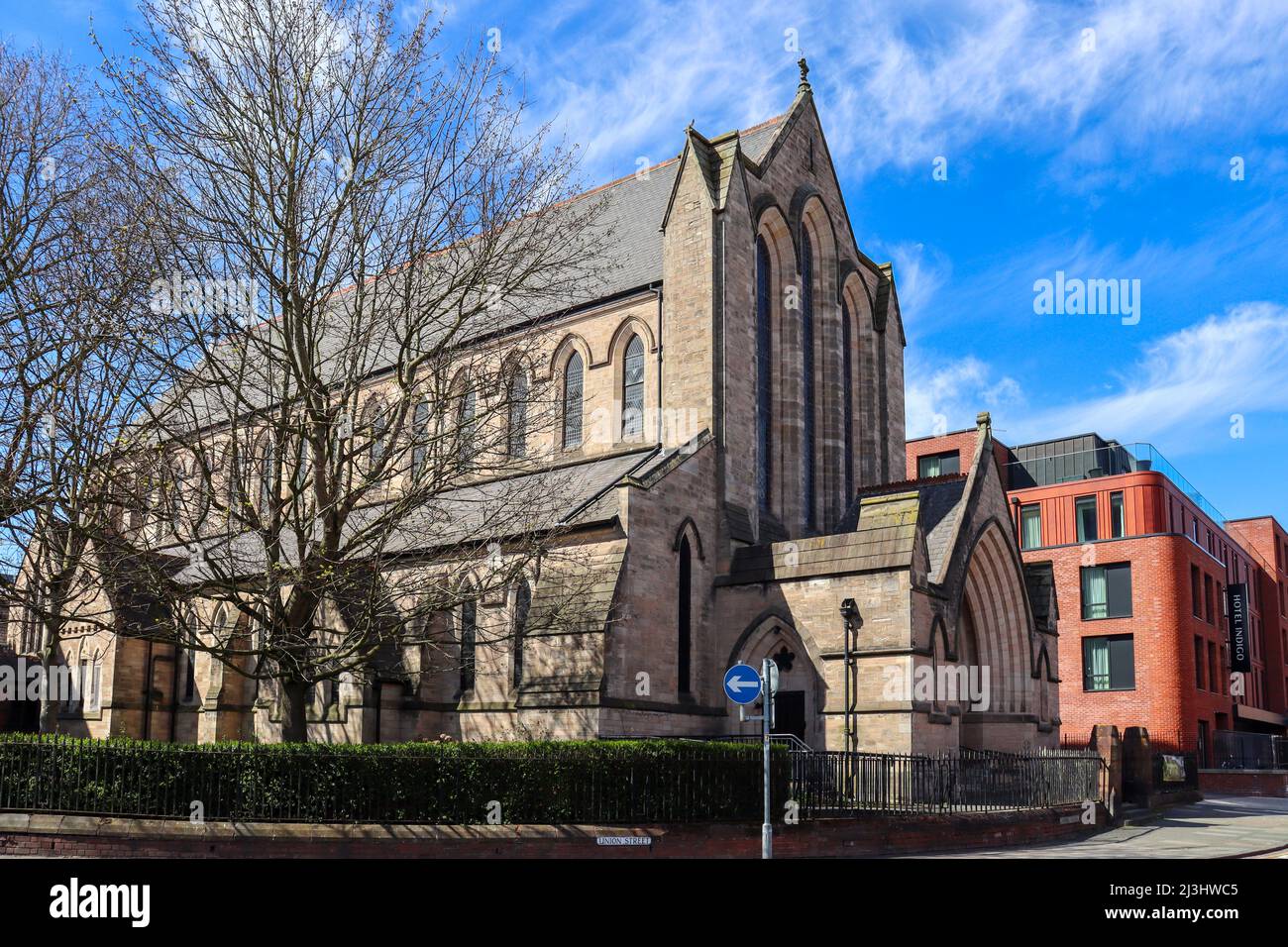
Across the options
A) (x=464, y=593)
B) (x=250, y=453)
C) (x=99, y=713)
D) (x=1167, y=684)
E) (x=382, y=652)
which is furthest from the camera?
(x=1167, y=684)

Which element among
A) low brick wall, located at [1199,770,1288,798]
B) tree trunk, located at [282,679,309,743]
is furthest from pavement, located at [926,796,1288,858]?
tree trunk, located at [282,679,309,743]

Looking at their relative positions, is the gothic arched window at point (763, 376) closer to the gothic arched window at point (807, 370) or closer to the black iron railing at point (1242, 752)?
the gothic arched window at point (807, 370)

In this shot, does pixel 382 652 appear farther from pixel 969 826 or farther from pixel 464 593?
pixel 969 826

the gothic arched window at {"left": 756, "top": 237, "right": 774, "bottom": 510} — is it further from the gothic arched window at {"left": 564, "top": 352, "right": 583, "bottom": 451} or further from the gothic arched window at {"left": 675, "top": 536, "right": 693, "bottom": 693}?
the gothic arched window at {"left": 564, "top": 352, "right": 583, "bottom": 451}

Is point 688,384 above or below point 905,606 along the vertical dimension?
above

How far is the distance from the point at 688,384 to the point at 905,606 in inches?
A: 289

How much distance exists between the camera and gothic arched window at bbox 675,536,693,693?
23984mm

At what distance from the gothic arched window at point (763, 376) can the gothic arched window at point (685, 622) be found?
3769 mm

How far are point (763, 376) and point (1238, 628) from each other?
3495 centimetres

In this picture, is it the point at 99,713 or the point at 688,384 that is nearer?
the point at 688,384

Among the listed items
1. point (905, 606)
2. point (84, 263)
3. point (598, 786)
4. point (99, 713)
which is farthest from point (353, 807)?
point (99, 713)

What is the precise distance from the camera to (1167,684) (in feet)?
142

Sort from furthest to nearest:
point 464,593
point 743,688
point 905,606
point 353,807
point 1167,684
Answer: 1. point 1167,684
2. point 905,606
3. point 464,593
4. point 353,807
5. point 743,688

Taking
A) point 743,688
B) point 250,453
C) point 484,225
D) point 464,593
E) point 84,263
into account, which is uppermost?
point 484,225
